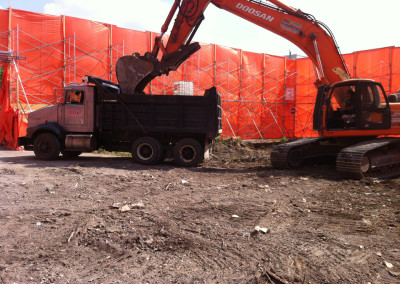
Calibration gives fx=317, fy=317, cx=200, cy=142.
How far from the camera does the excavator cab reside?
28.3 feet

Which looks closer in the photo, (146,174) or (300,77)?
(146,174)

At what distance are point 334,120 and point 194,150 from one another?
4.25m

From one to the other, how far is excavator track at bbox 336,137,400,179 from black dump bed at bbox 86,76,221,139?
3856 mm

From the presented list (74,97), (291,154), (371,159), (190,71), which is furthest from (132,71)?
(190,71)

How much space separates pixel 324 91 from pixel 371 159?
7.65 ft

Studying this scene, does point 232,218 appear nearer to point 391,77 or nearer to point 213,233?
point 213,233

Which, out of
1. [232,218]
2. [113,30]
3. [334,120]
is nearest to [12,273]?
[232,218]

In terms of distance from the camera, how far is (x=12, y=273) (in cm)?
305

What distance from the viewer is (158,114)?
33.4ft

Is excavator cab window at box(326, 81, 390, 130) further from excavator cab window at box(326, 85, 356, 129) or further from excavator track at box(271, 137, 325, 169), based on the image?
excavator track at box(271, 137, 325, 169)

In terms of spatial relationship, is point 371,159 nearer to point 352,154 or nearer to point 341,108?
point 352,154

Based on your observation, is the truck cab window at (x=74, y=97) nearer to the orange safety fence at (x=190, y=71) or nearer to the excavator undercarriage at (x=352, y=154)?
the orange safety fence at (x=190, y=71)

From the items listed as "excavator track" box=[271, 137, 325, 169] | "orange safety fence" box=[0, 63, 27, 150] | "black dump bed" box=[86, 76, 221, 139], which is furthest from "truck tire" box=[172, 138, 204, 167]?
"orange safety fence" box=[0, 63, 27, 150]

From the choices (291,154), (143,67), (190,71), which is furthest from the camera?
(190,71)
